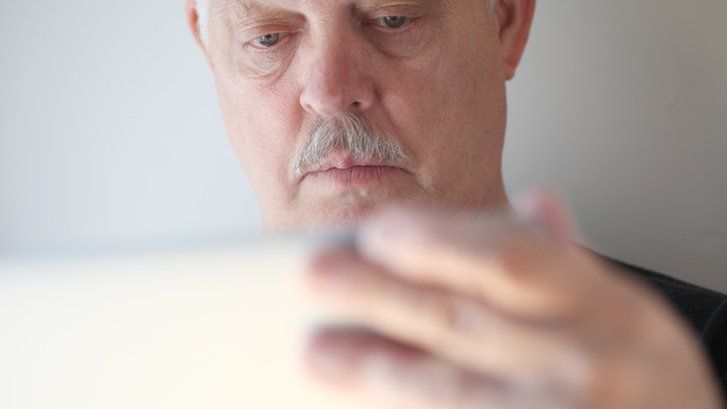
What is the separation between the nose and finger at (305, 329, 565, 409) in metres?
0.68

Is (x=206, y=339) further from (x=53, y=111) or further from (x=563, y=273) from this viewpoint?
(x=53, y=111)

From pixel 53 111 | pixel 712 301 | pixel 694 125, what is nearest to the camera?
pixel 712 301

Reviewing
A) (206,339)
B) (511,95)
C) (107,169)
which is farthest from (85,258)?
(107,169)

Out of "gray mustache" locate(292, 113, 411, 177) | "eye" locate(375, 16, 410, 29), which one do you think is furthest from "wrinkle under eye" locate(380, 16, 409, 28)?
"gray mustache" locate(292, 113, 411, 177)

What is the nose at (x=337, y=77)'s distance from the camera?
3.55 ft

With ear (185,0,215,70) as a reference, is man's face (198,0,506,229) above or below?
below

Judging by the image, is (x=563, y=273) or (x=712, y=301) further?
(x=712, y=301)

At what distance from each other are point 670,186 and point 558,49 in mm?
299

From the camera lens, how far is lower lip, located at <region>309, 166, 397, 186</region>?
1.12 m

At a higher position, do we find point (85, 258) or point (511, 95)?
point (511, 95)

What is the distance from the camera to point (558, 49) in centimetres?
142

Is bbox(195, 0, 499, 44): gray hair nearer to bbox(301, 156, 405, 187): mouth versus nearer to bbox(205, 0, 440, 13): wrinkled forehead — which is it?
bbox(205, 0, 440, 13): wrinkled forehead

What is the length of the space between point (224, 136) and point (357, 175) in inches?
21.3

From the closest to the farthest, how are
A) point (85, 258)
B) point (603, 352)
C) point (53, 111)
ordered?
point (603, 352), point (85, 258), point (53, 111)
